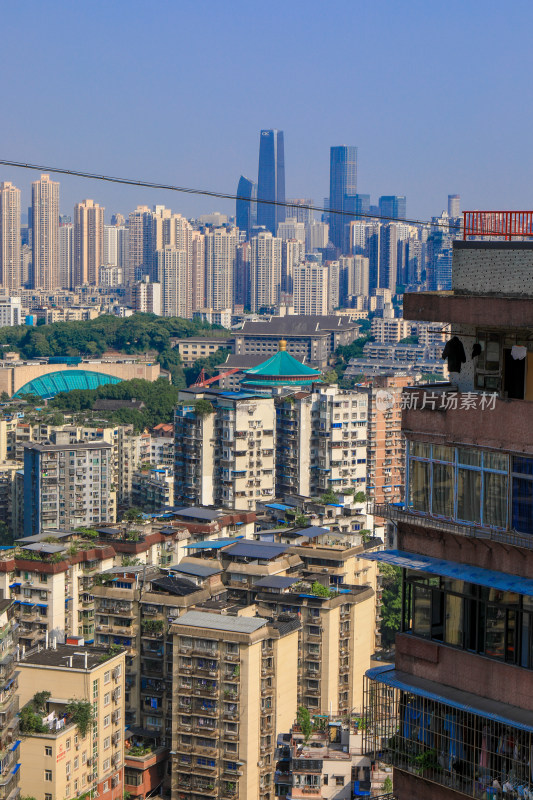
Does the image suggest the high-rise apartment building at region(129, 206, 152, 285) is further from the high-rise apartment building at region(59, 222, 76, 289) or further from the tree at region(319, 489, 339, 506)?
the tree at region(319, 489, 339, 506)

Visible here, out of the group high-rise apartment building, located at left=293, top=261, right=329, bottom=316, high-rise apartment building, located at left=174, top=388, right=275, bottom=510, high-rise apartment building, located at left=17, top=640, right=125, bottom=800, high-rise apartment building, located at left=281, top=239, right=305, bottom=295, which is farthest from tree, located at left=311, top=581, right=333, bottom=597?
high-rise apartment building, located at left=281, top=239, right=305, bottom=295

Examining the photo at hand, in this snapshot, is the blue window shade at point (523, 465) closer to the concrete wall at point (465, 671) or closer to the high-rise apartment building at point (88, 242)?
the concrete wall at point (465, 671)

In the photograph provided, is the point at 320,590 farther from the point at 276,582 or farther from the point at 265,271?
the point at 265,271

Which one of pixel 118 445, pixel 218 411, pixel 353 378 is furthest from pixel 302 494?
pixel 353 378

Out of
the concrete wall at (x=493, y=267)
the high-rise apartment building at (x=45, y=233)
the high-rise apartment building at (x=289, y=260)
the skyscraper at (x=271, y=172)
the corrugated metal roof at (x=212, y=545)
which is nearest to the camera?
the concrete wall at (x=493, y=267)

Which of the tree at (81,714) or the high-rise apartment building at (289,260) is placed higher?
the high-rise apartment building at (289,260)

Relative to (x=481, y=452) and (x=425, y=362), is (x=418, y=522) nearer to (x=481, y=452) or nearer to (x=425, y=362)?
(x=481, y=452)

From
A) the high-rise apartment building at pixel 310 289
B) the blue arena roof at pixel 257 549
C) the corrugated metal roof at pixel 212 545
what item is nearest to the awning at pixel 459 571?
the blue arena roof at pixel 257 549
